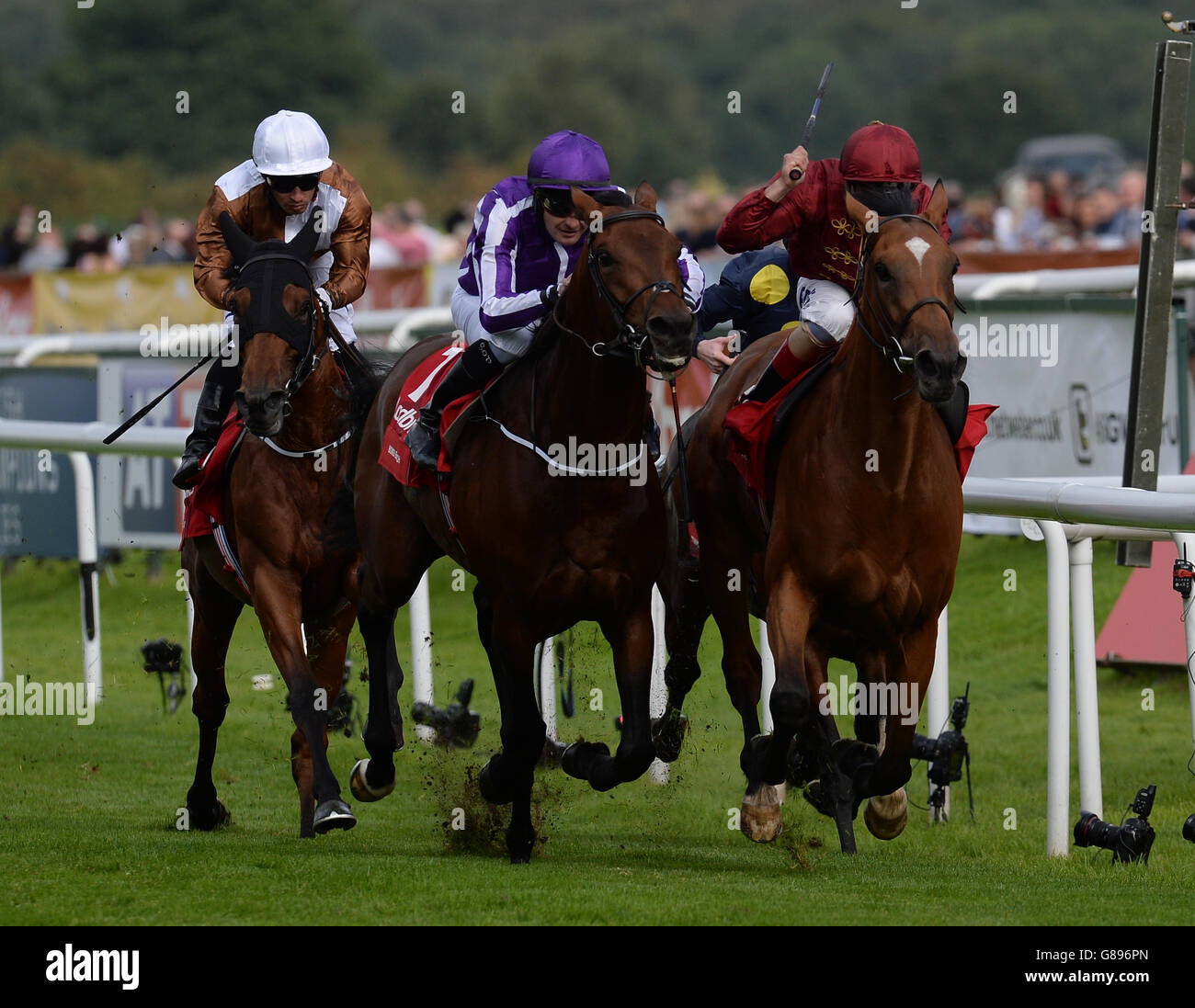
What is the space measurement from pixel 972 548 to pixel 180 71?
52953 mm

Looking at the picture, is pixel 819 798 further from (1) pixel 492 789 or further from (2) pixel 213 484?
(2) pixel 213 484

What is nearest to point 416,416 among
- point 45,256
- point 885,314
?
point 885,314

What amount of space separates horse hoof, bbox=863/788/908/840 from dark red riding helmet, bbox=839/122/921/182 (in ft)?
5.80

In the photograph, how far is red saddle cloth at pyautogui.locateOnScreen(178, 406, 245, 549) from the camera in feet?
23.0

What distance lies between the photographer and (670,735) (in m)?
7.19

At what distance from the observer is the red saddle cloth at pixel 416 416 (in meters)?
6.32

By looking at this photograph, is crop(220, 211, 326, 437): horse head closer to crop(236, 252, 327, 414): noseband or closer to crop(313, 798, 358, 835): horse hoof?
crop(236, 252, 327, 414): noseband

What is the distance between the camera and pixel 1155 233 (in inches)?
257

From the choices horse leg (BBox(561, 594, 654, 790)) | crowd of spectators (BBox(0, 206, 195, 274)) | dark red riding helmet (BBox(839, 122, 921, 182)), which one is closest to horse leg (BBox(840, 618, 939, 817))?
horse leg (BBox(561, 594, 654, 790))

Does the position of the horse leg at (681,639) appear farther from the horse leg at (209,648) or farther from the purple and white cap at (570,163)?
the purple and white cap at (570,163)

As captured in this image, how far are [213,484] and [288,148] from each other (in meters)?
1.17

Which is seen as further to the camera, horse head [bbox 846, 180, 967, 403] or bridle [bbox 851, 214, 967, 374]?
bridle [bbox 851, 214, 967, 374]
